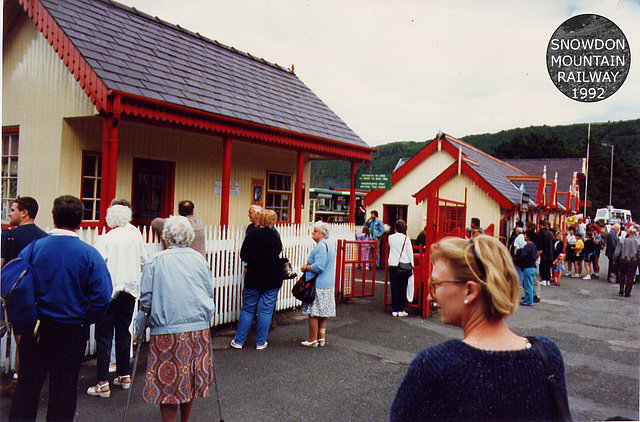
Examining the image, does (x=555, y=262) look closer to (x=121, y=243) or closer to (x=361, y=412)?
(x=361, y=412)

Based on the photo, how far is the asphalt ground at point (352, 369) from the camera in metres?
4.50

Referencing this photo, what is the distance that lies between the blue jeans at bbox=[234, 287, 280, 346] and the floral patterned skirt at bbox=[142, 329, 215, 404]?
2734 mm

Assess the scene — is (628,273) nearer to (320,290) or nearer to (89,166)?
(320,290)

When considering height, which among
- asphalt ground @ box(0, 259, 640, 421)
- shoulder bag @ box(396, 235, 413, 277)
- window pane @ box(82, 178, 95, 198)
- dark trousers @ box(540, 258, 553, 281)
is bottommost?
asphalt ground @ box(0, 259, 640, 421)

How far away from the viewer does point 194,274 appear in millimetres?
3881

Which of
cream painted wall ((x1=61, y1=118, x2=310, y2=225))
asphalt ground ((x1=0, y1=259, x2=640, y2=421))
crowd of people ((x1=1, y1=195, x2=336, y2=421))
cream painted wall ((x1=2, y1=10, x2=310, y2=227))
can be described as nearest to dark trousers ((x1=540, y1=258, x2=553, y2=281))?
asphalt ground ((x1=0, y1=259, x2=640, y2=421))

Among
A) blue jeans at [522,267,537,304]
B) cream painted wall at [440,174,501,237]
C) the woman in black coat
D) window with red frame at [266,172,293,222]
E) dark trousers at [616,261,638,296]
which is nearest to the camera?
the woman in black coat

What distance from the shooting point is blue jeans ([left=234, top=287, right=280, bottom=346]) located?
21.4 ft

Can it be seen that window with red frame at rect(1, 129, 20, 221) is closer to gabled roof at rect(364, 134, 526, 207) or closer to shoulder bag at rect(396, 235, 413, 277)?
shoulder bag at rect(396, 235, 413, 277)

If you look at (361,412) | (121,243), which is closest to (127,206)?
(121,243)

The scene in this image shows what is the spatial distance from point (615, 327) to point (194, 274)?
8835 millimetres

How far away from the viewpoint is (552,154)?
56.5 m

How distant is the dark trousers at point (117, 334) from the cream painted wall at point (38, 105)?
12.2 feet

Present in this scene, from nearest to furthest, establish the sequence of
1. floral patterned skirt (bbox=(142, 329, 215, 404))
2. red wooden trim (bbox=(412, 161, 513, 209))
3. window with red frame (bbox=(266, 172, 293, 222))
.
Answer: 1. floral patterned skirt (bbox=(142, 329, 215, 404))
2. window with red frame (bbox=(266, 172, 293, 222))
3. red wooden trim (bbox=(412, 161, 513, 209))
